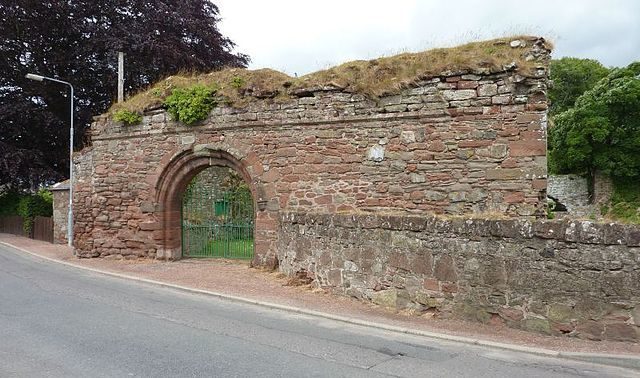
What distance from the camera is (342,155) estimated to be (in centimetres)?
1245

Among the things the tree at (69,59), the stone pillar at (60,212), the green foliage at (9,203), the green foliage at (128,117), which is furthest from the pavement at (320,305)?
the green foliage at (9,203)

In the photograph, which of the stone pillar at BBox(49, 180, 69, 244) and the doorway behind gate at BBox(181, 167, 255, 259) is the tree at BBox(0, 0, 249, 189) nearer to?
the stone pillar at BBox(49, 180, 69, 244)

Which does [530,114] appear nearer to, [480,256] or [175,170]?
[480,256]

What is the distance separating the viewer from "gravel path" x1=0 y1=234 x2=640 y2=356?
20.9 ft

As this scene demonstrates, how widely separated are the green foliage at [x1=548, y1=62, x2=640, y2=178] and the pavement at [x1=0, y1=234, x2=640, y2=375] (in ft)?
83.1

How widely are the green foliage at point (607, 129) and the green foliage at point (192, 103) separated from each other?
24322 mm

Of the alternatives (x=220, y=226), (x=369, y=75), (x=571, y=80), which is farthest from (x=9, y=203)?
(x=571, y=80)

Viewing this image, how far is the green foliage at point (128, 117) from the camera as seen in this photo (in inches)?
589

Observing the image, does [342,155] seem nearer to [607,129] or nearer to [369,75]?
[369,75]

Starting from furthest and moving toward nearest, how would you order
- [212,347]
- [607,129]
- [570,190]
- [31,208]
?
1. [570,190]
2. [607,129]
3. [31,208]
4. [212,347]

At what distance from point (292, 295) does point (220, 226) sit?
20.0ft

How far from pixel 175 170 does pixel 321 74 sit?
507 centimetres

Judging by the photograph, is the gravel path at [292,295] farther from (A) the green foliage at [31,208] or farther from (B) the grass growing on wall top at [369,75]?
(A) the green foliage at [31,208]

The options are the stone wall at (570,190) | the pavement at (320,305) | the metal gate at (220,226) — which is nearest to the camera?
the pavement at (320,305)
